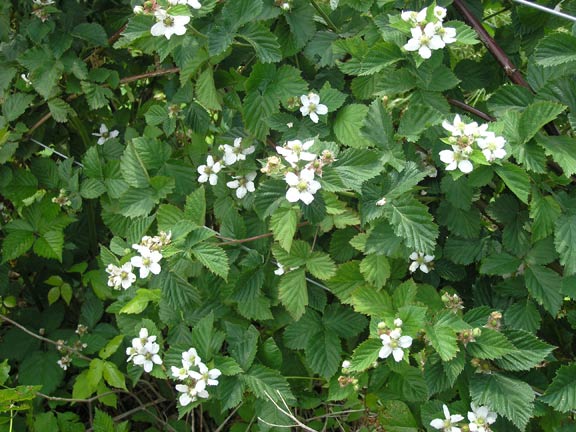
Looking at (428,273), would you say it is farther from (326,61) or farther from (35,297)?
(35,297)

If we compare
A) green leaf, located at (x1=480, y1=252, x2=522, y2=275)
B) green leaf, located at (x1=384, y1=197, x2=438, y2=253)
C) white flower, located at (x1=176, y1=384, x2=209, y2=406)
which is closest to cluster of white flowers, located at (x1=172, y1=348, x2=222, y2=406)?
white flower, located at (x1=176, y1=384, x2=209, y2=406)

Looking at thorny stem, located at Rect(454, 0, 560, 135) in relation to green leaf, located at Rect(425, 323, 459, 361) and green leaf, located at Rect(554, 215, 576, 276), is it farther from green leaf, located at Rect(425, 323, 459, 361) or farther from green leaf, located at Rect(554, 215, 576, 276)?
green leaf, located at Rect(425, 323, 459, 361)

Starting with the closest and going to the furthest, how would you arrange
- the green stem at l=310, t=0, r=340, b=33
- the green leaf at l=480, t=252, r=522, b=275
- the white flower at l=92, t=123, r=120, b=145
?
the green leaf at l=480, t=252, r=522, b=275 → the green stem at l=310, t=0, r=340, b=33 → the white flower at l=92, t=123, r=120, b=145

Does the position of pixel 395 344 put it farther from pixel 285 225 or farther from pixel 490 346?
pixel 285 225

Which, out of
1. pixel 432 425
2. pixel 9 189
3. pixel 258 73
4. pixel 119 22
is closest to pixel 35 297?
pixel 9 189

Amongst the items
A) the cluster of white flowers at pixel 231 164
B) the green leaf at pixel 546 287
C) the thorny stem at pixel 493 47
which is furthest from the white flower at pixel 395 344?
the thorny stem at pixel 493 47

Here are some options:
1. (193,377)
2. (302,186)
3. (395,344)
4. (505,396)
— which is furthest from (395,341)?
(193,377)
